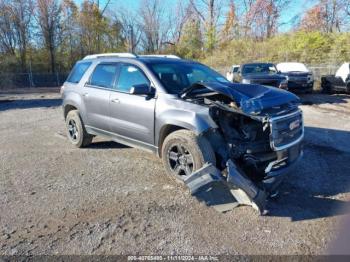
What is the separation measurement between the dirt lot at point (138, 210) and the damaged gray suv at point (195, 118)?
440 millimetres

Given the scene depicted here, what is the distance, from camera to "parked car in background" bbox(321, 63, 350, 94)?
50.8 ft

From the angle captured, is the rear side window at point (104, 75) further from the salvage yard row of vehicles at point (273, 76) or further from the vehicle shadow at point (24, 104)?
the vehicle shadow at point (24, 104)

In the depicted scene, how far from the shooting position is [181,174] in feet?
14.9

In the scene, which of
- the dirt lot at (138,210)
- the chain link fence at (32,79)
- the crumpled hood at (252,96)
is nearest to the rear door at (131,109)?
the dirt lot at (138,210)

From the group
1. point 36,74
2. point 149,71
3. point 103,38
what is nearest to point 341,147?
point 149,71

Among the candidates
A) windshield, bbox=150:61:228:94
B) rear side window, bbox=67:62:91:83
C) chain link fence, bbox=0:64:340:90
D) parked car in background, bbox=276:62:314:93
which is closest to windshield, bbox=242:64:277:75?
parked car in background, bbox=276:62:314:93

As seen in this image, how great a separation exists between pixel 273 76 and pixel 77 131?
8.62 metres

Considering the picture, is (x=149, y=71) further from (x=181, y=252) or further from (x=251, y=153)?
(x=181, y=252)

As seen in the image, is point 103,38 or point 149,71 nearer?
point 149,71

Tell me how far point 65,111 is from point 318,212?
5.45 meters

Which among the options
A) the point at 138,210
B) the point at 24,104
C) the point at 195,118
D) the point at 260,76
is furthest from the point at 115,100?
the point at 24,104

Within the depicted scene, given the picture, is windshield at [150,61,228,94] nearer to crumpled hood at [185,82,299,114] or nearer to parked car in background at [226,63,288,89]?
crumpled hood at [185,82,299,114]

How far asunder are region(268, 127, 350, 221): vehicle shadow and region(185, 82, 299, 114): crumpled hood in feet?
4.03

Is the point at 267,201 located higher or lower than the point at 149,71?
lower
